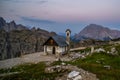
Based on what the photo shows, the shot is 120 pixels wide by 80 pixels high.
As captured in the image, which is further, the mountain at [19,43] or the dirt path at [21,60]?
the mountain at [19,43]

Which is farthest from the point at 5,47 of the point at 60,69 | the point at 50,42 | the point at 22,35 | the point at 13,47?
the point at 60,69

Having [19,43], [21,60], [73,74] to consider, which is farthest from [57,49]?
[19,43]

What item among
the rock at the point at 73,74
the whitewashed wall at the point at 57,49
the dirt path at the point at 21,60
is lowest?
the dirt path at the point at 21,60

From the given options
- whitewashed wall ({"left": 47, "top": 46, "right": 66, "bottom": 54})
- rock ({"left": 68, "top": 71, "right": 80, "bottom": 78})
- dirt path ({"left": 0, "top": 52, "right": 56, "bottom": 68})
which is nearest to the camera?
rock ({"left": 68, "top": 71, "right": 80, "bottom": 78})

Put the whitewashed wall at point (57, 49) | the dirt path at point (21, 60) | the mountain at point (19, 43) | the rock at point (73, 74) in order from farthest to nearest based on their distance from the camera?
the mountain at point (19, 43), the whitewashed wall at point (57, 49), the dirt path at point (21, 60), the rock at point (73, 74)

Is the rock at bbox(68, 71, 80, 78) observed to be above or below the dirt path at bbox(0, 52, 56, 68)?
above

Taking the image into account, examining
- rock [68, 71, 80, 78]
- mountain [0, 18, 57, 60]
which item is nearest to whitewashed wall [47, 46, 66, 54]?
rock [68, 71, 80, 78]

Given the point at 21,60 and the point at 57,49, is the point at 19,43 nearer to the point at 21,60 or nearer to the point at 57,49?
the point at 57,49

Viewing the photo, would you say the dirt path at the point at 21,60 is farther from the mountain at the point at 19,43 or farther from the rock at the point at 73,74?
the mountain at the point at 19,43

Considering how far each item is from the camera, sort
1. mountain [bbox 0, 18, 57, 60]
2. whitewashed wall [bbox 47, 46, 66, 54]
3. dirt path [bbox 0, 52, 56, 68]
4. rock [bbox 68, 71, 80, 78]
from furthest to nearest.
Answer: mountain [bbox 0, 18, 57, 60] < whitewashed wall [bbox 47, 46, 66, 54] < dirt path [bbox 0, 52, 56, 68] < rock [bbox 68, 71, 80, 78]

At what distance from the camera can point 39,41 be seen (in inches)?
6107

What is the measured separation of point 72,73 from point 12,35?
142m

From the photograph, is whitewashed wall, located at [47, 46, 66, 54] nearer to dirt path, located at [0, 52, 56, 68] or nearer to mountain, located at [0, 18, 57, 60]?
dirt path, located at [0, 52, 56, 68]

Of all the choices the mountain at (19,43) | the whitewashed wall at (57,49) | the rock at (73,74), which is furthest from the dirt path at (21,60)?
the mountain at (19,43)
